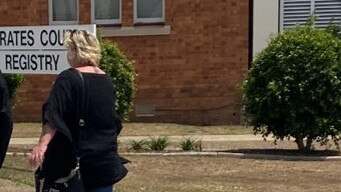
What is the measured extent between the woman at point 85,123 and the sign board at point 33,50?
5574 mm

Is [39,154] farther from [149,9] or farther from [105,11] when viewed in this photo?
[105,11]

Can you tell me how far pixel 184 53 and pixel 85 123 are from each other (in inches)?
539

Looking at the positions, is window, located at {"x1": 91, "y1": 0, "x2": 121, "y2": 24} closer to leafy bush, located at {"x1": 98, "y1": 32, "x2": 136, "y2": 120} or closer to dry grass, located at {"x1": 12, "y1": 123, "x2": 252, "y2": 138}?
dry grass, located at {"x1": 12, "y1": 123, "x2": 252, "y2": 138}

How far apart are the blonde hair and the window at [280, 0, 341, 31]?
45.3ft

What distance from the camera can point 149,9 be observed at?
18.8 m

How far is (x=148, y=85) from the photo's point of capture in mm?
18734

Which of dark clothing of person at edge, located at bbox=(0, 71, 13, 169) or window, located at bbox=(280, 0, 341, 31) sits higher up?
window, located at bbox=(280, 0, 341, 31)

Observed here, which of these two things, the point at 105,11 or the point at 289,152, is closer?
the point at 289,152

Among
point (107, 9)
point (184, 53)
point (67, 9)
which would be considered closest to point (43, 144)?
point (184, 53)

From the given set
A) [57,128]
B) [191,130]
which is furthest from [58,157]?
[191,130]

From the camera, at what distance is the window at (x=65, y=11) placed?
19188 millimetres

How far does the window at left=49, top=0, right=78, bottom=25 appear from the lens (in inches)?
755

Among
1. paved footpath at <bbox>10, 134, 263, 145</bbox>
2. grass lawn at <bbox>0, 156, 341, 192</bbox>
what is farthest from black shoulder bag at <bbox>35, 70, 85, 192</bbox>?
paved footpath at <bbox>10, 134, 263, 145</bbox>

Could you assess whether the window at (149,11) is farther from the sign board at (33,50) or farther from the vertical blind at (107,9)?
the sign board at (33,50)
